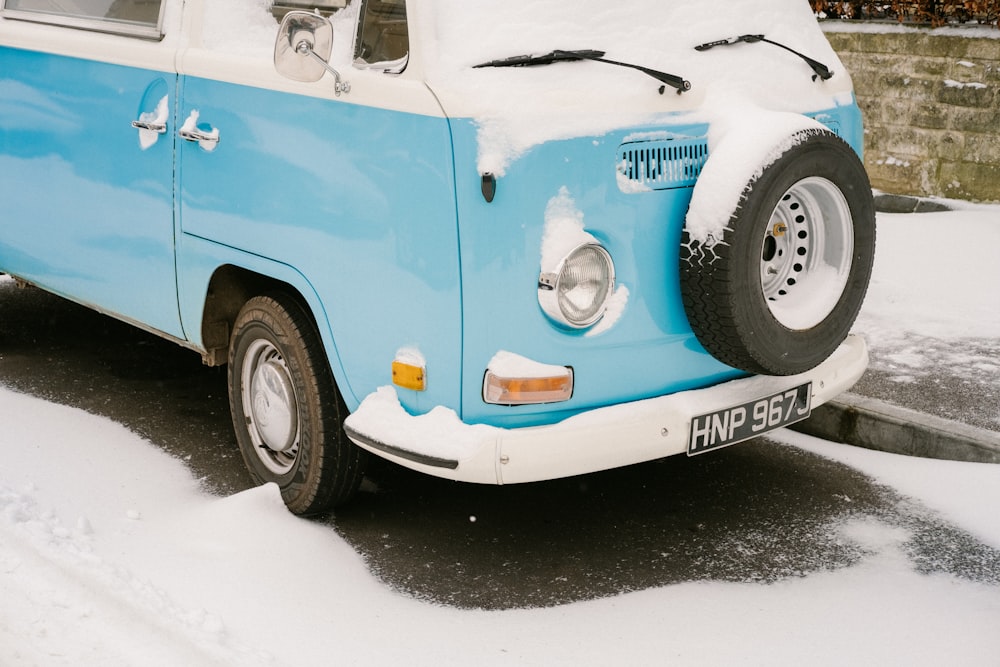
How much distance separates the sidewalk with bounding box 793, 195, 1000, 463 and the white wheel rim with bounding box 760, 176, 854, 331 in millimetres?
1155

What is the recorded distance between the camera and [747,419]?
12.5 feet

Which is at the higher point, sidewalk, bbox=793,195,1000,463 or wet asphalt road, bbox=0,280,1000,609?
sidewalk, bbox=793,195,1000,463

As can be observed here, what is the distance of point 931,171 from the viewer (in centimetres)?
848

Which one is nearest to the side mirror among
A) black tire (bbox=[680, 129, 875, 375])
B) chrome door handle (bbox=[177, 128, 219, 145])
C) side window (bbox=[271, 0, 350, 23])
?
side window (bbox=[271, 0, 350, 23])

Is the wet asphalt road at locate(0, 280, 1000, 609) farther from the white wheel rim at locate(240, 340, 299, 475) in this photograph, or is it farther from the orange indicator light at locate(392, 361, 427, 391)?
the orange indicator light at locate(392, 361, 427, 391)

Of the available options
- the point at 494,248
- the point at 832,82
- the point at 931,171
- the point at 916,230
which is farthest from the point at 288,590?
the point at 931,171

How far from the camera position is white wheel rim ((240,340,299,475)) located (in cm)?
414

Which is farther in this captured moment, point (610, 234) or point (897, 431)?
point (897, 431)

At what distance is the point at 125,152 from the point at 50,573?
1649 mm

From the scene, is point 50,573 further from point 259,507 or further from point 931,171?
point 931,171

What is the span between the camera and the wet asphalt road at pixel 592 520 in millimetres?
3811

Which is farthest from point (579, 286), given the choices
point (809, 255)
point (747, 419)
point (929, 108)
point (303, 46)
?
point (929, 108)

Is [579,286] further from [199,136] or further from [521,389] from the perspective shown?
[199,136]

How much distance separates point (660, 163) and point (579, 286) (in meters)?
0.46
